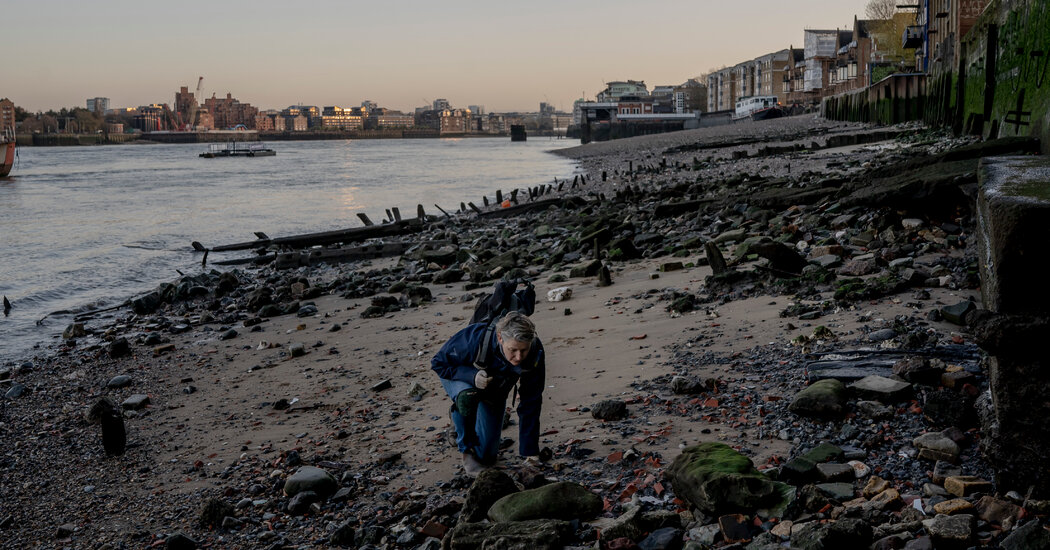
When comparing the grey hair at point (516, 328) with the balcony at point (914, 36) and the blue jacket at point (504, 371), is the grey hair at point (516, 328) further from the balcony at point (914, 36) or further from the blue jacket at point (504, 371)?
the balcony at point (914, 36)

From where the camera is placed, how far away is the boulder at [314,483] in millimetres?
4711

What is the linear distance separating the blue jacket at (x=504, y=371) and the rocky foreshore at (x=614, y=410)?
8.5 inches

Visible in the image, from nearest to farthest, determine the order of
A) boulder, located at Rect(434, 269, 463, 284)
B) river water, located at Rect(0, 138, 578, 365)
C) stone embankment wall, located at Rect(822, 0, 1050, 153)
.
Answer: stone embankment wall, located at Rect(822, 0, 1050, 153), boulder, located at Rect(434, 269, 463, 284), river water, located at Rect(0, 138, 578, 365)

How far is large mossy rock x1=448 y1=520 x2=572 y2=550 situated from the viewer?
339cm

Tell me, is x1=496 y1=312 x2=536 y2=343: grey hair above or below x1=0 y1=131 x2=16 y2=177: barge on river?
below

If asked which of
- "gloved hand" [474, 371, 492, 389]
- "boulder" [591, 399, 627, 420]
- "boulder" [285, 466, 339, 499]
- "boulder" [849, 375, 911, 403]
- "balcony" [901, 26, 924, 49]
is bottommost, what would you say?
"boulder" [285, 466, 339, 499]

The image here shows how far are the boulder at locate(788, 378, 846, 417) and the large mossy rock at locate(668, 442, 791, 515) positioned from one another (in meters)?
0.80

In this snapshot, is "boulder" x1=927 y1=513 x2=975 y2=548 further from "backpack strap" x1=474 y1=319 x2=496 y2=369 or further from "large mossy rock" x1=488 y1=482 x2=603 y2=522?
"backpack strap" x1=474 y1=319 x2=496 y2=369

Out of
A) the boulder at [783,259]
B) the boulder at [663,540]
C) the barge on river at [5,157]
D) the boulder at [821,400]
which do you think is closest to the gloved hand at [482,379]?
the boulder at [663,540]

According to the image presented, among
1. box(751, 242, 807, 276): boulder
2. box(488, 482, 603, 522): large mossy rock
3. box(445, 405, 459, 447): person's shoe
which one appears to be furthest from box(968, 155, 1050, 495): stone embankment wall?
box(751, 242, 807, 276): boulder

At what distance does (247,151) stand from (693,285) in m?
102

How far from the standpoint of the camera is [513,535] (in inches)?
137

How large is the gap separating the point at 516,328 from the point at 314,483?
1.67 meters

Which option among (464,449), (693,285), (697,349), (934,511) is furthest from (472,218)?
(934,511)
